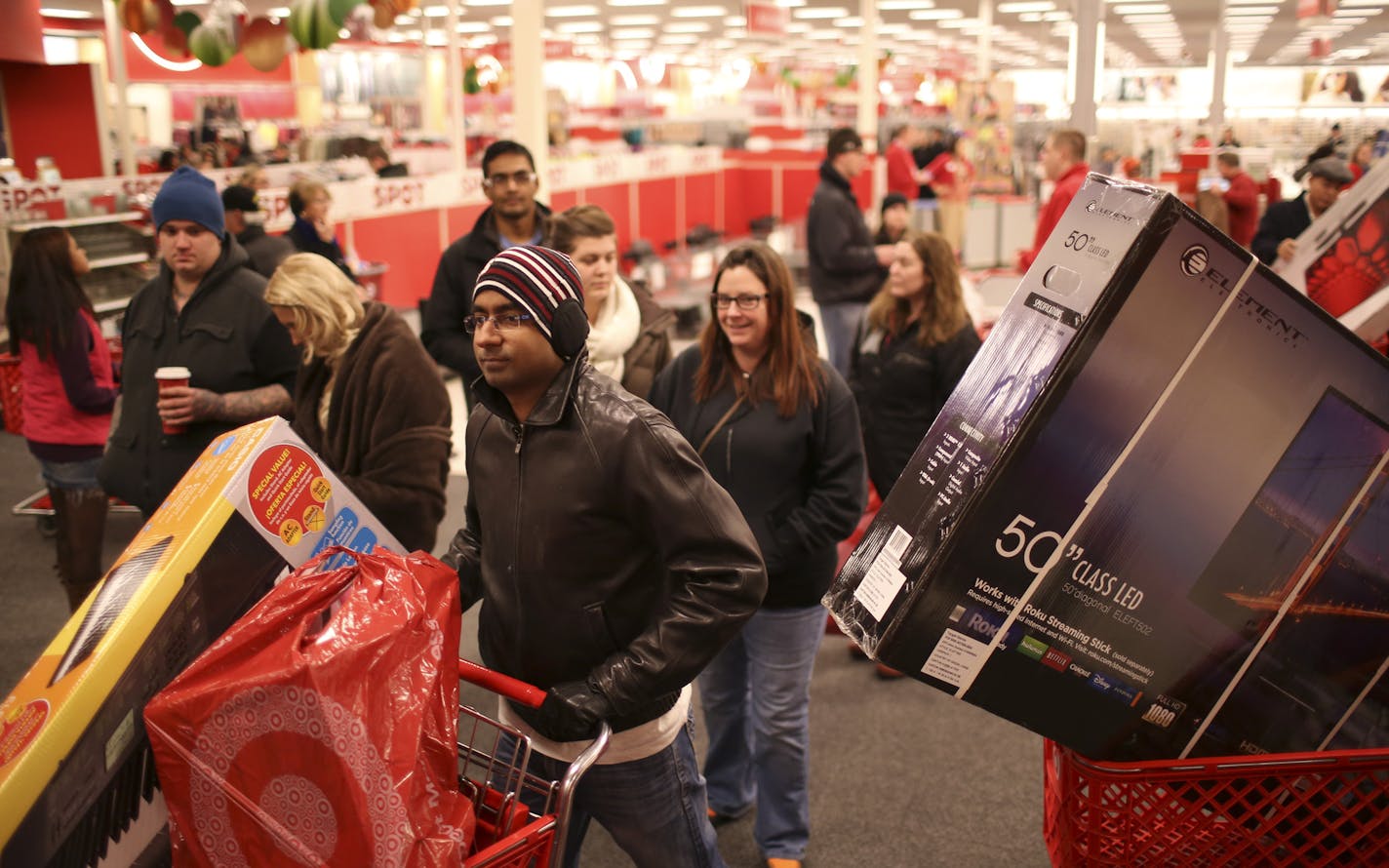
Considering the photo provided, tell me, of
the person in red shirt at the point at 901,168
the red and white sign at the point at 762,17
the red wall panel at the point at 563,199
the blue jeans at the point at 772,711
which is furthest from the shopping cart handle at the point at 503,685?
the red and white sign at the point at 762,17

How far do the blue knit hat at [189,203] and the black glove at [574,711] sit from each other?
1890 mm

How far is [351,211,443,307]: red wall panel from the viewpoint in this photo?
9625 millimetres

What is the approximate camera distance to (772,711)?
8.98 feet

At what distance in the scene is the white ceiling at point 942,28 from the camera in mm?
19828

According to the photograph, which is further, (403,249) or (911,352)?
(403,249)

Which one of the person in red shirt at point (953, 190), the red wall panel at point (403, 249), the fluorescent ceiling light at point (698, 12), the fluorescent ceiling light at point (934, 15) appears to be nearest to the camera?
the red wall panel at point (403, 249)

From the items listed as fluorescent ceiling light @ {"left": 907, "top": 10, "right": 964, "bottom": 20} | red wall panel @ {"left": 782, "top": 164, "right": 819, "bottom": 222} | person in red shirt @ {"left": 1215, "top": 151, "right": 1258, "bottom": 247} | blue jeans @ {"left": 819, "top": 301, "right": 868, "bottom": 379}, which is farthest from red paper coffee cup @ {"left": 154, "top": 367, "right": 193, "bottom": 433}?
fluorescent ceiling light @ {"left": 907, "top": 10, "right": 964, "bottom": 20}

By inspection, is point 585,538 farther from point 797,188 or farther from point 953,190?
point 797,188

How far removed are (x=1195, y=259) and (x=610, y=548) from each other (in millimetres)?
937

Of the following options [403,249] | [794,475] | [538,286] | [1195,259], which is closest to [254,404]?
[794,475]

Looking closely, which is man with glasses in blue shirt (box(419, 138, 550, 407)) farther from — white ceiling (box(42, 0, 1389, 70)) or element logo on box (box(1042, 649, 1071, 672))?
white ceiling (box(42, 0, 1389, 70))

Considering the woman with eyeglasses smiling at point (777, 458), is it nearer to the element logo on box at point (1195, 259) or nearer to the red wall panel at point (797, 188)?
the element logo on box at point (1195, 259)

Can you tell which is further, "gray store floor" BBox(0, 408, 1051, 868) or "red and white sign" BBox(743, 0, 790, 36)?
"red and white sign" BBox(743, 0, 790, 36)

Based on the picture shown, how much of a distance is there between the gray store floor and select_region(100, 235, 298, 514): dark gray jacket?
4.07 feet
